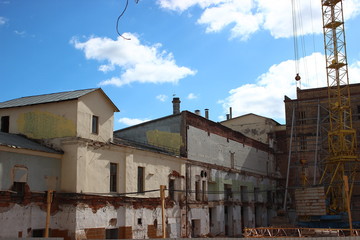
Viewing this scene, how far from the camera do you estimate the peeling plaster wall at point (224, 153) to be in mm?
31109

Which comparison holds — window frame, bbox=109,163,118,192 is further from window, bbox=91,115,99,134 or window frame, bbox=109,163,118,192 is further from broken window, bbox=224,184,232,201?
broken window, bbox=224,184,232,201

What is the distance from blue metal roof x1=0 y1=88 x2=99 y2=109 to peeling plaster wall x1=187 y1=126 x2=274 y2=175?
10.0 meters

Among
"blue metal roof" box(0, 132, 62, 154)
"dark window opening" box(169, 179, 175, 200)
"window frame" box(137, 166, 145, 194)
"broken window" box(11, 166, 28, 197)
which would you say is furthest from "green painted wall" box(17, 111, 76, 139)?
"dark window opening" box(169, 179, 175, 200)

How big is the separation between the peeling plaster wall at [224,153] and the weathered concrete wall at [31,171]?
11827mm

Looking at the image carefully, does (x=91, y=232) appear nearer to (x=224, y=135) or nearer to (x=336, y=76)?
(x=224, y=135)

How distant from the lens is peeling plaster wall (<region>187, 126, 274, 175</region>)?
31109mm

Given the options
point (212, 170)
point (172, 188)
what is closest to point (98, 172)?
point (172, 188)

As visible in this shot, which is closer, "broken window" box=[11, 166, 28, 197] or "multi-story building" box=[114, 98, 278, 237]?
"broken window" box=[11, 166, 28, 197]

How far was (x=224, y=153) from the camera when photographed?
3553cm

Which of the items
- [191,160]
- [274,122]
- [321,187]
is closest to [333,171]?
[321,187]

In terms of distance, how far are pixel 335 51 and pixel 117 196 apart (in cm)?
2672

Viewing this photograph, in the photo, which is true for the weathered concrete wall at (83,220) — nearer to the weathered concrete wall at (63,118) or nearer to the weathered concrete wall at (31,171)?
the weathered concrete wall at (31,171)

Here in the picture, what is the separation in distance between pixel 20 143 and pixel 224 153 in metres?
19.6

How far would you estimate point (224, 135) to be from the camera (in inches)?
1417
